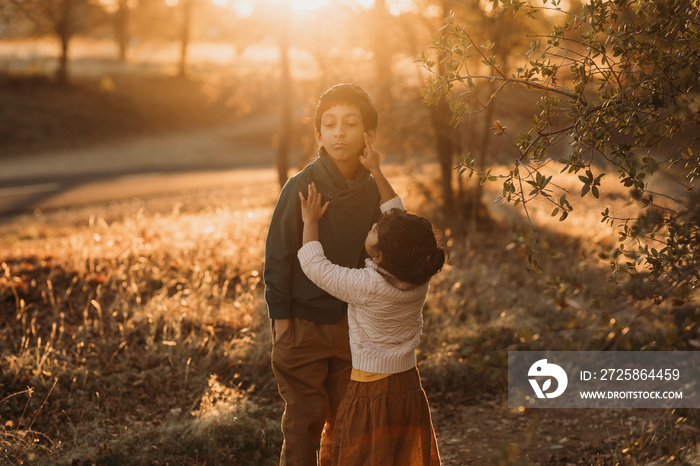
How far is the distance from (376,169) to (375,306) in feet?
2.23

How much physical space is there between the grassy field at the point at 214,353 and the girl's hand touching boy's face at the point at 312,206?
36.0 inches

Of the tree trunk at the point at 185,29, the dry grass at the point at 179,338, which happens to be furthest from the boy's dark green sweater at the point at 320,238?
the tree trunk at the point at 185,29

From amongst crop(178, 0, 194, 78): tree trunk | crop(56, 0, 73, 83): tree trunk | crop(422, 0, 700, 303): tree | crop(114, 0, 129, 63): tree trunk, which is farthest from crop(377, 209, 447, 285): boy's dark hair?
crop(178, 0, 194, 78): tree trunk

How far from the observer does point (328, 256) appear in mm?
3219

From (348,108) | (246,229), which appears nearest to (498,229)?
(246,229)

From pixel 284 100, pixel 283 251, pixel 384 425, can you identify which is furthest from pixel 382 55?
pixel 384 425

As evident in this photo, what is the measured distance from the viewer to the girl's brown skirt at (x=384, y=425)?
9.43 feet

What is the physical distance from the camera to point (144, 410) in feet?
14.6

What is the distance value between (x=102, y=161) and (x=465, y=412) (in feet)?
67.5

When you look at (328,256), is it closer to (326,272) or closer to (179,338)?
(326,272)

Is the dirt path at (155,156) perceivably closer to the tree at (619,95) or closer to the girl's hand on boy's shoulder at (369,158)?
the girl's hand on boy's shoulder at (369,158)

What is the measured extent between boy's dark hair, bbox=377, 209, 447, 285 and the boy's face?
0.53 meters

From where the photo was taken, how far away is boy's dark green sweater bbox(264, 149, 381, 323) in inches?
125

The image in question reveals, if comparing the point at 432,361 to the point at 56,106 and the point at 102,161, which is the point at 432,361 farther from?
the point at 56,106
